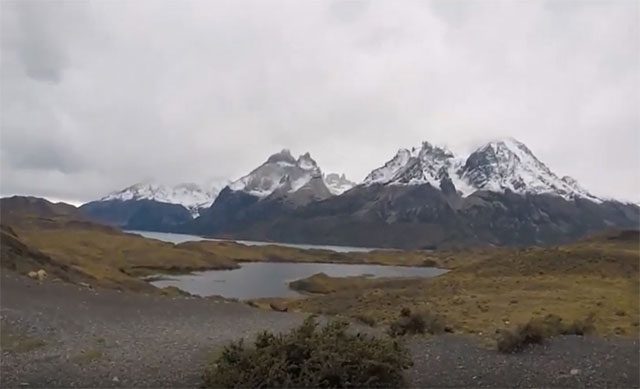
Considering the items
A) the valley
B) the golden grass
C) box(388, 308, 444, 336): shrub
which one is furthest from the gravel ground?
the golden grass

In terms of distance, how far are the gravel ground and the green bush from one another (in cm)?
125

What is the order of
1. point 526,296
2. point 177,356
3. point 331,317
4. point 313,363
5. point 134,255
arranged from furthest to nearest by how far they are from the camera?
point 134,255
point 526,296
point 331,317
point 177,356
point 313,363

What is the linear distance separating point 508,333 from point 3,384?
9.77 m

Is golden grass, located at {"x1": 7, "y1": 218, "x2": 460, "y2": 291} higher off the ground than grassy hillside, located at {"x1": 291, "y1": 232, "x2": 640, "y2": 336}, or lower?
higher

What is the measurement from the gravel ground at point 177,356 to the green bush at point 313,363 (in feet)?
4.10

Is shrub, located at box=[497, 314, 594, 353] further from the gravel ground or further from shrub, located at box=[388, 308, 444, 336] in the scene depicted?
shrub, located at box=[388, 308, 444, 336]

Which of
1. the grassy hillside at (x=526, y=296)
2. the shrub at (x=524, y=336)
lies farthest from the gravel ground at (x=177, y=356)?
the grassy hillside at (x=526, y=296)

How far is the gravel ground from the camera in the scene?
11.5 meters

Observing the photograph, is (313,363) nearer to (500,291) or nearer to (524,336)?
(524,336)

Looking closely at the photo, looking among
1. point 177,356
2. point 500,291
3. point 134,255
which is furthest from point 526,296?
point 134,255

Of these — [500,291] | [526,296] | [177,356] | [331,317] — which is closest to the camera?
[177,356]

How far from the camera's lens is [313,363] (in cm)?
962

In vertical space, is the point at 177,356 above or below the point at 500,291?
below

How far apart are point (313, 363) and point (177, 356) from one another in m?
5.16
